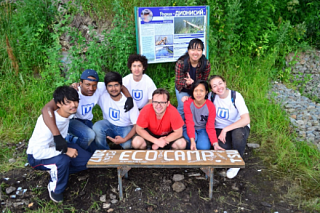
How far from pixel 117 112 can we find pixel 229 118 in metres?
1.71

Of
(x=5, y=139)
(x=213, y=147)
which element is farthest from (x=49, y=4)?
(x=213, y=147)

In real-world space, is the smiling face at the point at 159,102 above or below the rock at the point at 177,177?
above

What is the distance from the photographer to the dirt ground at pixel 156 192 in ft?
9.62

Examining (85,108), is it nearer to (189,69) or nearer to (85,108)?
(85,108)

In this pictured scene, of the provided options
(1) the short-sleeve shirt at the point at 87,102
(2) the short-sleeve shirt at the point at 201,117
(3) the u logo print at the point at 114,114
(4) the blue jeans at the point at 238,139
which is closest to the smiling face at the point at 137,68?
(1) the short-sleeve shirt at the point at 87,102

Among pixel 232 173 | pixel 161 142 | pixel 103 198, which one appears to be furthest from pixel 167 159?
pixel 232 173

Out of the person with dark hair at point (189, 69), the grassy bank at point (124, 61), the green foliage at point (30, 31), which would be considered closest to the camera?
the person with dark hair at point (189, 69)

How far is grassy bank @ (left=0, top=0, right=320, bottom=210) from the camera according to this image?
4496 mm

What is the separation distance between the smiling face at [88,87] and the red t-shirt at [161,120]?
0.78 m

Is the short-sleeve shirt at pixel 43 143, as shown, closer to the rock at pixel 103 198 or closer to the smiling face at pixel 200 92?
the rock at pixel 103 198

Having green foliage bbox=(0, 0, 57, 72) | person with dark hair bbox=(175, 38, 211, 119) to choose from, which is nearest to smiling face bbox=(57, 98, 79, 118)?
person with dark hair bbox=(175, 38, 211, 119)

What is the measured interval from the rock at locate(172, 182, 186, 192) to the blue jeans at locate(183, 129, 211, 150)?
1.97ft

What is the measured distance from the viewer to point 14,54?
17.3 feet

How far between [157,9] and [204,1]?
1616 mm
